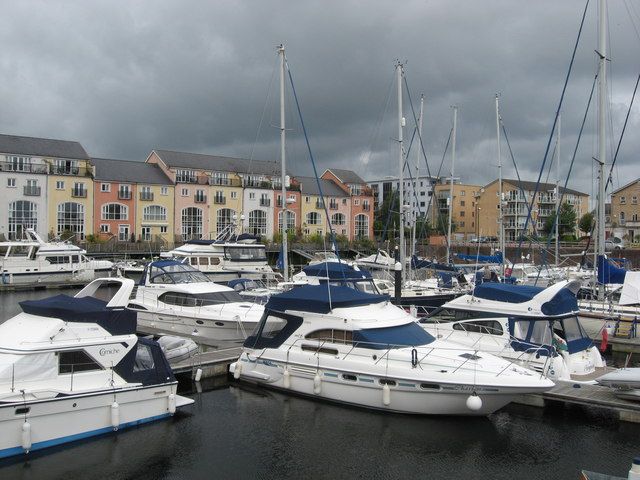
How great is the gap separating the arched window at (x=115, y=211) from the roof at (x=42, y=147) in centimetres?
639

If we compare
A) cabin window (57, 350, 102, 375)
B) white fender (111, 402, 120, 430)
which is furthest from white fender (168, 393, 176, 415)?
cabin window (57, 350, 102, 375)

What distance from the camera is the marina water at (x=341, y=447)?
12734 mm

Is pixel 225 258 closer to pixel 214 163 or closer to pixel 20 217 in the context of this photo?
pixel 20 217

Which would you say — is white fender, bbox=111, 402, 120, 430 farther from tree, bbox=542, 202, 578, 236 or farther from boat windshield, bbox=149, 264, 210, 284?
tree, bbox=542, 202, 578, 236

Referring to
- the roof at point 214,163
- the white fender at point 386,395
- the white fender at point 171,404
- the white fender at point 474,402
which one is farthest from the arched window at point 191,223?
the white fender at point 474,402

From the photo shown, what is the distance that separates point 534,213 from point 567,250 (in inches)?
1002

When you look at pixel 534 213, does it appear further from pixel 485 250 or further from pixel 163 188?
pixel 163 188

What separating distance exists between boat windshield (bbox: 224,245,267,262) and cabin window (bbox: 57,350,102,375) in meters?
36.7

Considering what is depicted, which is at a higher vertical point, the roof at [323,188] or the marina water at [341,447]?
the roof at [323,188]

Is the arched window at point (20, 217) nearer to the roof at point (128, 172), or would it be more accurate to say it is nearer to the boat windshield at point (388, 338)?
the roof at point (128, 172)

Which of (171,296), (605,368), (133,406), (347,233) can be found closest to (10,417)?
(133,406)

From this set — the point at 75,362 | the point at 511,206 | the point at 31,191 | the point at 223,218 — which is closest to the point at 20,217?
the point at 31,191

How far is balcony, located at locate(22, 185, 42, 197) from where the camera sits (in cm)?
6544

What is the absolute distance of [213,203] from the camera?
78062 millimetres
